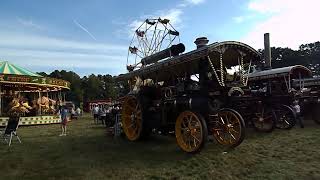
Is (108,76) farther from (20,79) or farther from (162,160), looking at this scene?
(162,160)

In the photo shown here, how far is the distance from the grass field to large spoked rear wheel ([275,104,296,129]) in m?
2.18

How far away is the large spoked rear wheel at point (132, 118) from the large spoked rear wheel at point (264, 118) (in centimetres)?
460

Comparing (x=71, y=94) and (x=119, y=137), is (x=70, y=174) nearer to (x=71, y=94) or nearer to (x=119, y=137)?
(x=119, y=137)

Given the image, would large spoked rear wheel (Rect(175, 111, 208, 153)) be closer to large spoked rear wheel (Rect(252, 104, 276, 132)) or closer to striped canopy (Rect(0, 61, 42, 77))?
large spoked rear wheel (Rect(252, 104, 276, 132))

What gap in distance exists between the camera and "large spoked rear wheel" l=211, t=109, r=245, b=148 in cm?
967

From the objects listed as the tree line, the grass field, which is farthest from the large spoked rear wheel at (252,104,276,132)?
the tree line

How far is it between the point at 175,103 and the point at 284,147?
10.7 ft

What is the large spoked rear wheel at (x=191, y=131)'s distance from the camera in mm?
8852

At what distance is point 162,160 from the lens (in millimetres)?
8992

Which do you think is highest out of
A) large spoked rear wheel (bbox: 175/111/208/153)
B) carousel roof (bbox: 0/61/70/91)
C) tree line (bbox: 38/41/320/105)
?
tree line (bbox: 38/41/320/105)

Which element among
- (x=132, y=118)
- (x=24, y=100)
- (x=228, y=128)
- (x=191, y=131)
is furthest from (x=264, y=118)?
(x=24, y=100)

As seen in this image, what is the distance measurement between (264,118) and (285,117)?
1028 mm

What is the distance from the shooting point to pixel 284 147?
33.3 ft

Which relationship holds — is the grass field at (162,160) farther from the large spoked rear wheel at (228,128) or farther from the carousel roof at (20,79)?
the carousel roof at (20,79)
